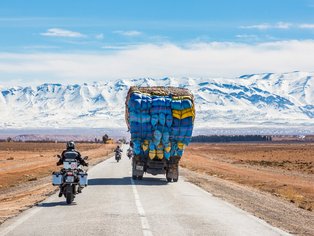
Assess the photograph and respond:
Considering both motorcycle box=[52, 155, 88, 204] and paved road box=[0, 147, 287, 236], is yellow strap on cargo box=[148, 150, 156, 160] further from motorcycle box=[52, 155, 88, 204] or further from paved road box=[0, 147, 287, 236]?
motorcycle box=[52, 155, 88, 204]

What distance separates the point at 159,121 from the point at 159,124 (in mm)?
205

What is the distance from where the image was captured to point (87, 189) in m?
27.0

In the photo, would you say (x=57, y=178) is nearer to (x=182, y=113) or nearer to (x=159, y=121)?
(x=159, y=121)

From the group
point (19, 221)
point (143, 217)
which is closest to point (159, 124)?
point (143, 217)

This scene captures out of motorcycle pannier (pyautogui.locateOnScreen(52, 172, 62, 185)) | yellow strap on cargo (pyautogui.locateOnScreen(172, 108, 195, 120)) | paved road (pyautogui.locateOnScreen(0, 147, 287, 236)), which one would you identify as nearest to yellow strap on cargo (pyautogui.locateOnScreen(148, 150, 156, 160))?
yellow strap on cargo (pyautogui.locateOnScreen(172, 108, 195, 120))

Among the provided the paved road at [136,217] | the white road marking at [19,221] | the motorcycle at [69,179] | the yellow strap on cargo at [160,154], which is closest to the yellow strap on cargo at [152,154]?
the yellow strap on cargo at [160,154]

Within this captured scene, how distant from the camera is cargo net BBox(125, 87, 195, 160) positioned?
31.2 meters

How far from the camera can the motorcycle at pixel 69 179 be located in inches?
806

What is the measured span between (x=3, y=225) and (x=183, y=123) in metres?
16.8

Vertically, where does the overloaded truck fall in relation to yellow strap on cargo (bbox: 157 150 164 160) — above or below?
above

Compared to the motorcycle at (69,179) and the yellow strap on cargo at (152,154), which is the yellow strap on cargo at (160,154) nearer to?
the yellow strap on cargo at (152,154)

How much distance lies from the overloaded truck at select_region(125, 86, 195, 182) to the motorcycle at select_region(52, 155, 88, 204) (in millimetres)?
10514

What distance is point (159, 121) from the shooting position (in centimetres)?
3120

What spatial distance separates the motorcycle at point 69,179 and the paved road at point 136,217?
0.42 metres
